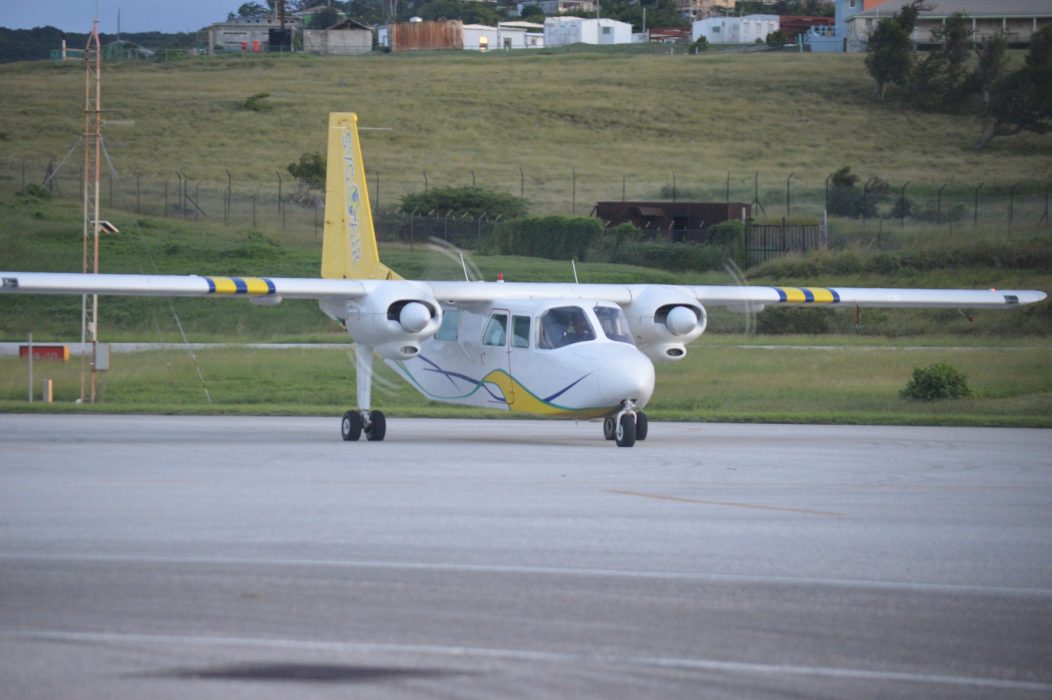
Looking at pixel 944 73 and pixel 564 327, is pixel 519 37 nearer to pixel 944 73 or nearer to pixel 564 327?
pixel 944 73

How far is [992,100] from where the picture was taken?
290 feet

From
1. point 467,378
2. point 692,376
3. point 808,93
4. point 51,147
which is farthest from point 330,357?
point 808,93

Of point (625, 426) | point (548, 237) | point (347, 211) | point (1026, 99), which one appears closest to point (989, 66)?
point (1026, 99)

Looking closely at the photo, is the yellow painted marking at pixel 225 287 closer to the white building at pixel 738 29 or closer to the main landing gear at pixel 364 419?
the main landing gear at pixel 364 419

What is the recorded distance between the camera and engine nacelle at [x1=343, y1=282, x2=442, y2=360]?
19.9 m

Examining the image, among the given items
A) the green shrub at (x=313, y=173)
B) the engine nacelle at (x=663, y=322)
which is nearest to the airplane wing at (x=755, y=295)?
the engine nacelle at (x=663, y=322)

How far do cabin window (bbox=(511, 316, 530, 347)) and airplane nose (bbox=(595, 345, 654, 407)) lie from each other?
72.7 inches

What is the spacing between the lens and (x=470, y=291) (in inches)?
834

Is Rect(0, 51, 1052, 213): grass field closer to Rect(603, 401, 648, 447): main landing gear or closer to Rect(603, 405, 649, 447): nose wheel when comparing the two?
Rect(603, 405, 649, 447): nose wheel

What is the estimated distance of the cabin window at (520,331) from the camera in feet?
66.7

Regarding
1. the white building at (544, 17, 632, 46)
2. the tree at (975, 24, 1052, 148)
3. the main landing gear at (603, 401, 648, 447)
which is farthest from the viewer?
the white building at (544, 17, 632, 46)

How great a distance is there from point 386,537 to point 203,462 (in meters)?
6.58

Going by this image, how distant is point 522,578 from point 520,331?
11363 millimetres

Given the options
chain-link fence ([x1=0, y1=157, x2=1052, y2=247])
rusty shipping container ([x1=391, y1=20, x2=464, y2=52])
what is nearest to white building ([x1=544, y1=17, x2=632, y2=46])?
rusty shipping container ([x1=391, y1=20, x2=464, y2=52])
